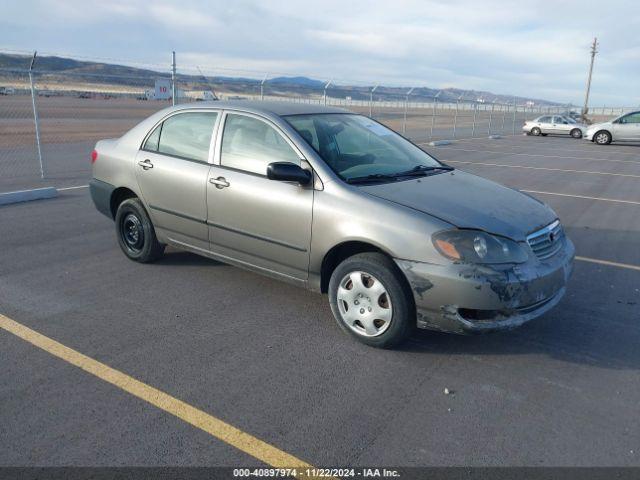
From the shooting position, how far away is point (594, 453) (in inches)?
115

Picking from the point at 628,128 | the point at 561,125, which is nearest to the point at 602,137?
the point at 628,128

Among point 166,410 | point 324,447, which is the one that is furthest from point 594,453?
point 166,410

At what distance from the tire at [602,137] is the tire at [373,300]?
25.4 m

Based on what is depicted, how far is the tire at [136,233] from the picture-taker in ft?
18.2

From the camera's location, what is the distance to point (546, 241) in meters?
4.13

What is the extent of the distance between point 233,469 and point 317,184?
2168 millimetres

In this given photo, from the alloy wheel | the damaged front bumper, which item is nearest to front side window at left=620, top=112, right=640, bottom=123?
the damaged front bumper

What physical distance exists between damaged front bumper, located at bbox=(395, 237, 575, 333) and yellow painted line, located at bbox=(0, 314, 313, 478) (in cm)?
142

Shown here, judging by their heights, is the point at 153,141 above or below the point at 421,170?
above

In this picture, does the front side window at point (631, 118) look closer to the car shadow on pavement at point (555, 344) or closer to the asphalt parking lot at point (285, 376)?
the asphalt parking lot at point (285, 376)

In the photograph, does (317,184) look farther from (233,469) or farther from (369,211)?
(233,469)

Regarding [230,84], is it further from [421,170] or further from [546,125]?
[546,125]

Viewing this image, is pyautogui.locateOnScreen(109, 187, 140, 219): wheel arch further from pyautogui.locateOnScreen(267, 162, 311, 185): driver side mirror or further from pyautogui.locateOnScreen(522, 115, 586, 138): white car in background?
pyautogui.locateOnScreen(522, 115, 586, 138): white car in background

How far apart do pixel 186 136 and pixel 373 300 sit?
8.12 ft
